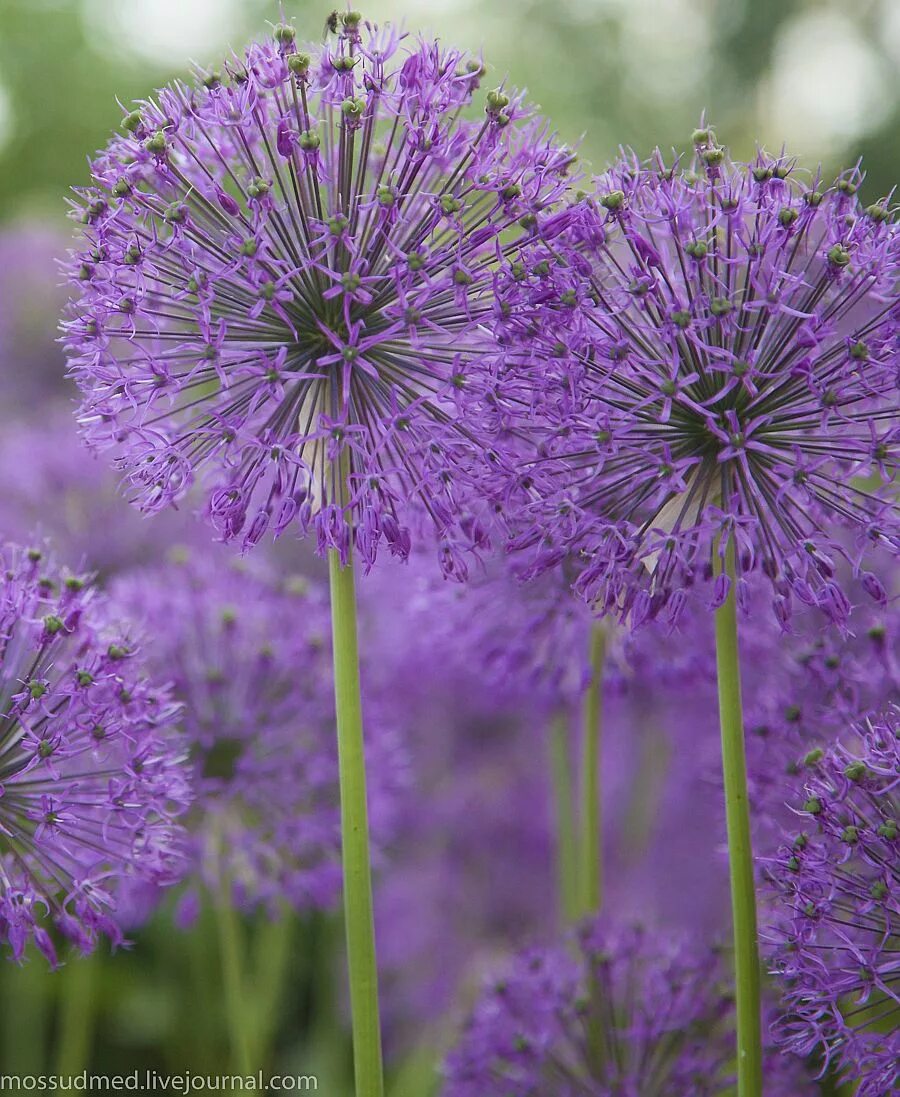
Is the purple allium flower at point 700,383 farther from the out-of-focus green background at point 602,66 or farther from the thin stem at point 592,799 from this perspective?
the out-of-focus green background at point 602,66

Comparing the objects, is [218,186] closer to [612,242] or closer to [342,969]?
[612,242]

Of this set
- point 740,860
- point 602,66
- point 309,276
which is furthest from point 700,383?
point 602,66

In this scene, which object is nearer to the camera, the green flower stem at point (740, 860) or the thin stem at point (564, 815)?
the green flower stem at point (740, 860)

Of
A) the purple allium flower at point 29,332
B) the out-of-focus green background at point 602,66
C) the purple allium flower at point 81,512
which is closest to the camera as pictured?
the purple allium flower at point 81,512

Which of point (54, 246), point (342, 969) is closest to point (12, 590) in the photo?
point (342, 969)

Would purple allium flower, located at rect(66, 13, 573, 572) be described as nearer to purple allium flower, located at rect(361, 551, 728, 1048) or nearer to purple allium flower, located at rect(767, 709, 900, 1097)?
purple allium flower, located at rect(767, 709, 900, 1097)

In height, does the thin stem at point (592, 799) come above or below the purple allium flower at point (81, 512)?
below

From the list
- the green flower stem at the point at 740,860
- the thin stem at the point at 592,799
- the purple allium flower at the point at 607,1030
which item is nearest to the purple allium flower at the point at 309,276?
the green flower stem at the point at 740,860
